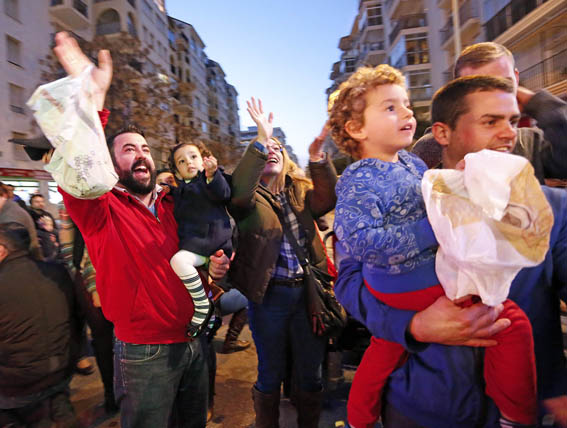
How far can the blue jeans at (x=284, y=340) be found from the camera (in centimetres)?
240

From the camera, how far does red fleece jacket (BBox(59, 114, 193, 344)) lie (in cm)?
185

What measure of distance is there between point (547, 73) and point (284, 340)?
17850 mm

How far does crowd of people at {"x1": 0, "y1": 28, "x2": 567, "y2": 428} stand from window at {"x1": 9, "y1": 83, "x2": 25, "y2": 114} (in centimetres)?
1885

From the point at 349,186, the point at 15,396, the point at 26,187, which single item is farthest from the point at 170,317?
the point at 26,187

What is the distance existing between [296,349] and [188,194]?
1294 millimetres

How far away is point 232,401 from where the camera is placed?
11.2ft

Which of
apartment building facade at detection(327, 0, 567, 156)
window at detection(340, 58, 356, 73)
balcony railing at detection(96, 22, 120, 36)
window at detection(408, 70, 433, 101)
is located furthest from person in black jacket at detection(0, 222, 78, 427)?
window at detection(340, 58, 356, 73)

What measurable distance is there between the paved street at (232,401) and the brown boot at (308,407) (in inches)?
21.4

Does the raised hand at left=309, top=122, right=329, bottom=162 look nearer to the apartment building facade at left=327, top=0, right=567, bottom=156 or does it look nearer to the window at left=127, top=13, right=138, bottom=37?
the apartment building facade at left=327, top=0, right=567, bottom=156

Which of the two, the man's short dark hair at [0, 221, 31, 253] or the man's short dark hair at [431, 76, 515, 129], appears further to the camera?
the man's short dark hair at [0, 221, 31, 253]

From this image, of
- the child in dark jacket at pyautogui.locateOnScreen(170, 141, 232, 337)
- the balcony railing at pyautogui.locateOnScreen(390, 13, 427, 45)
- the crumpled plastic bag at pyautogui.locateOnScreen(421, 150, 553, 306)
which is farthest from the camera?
the balcony railing at pyautogui.locateOnScreen(390, 13, 427, 45)

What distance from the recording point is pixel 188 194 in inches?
84.9

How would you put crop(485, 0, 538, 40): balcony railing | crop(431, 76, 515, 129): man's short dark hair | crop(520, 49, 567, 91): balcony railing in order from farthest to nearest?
crop(485, 0, 538, 40): balcony railing, crop(520, 49, 567, 91): balcony railing, crop(431, 76, 515, 129): man's short dark hair

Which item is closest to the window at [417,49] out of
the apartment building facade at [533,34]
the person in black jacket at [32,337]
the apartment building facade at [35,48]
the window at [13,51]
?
the apartment building facade at [533,34]
